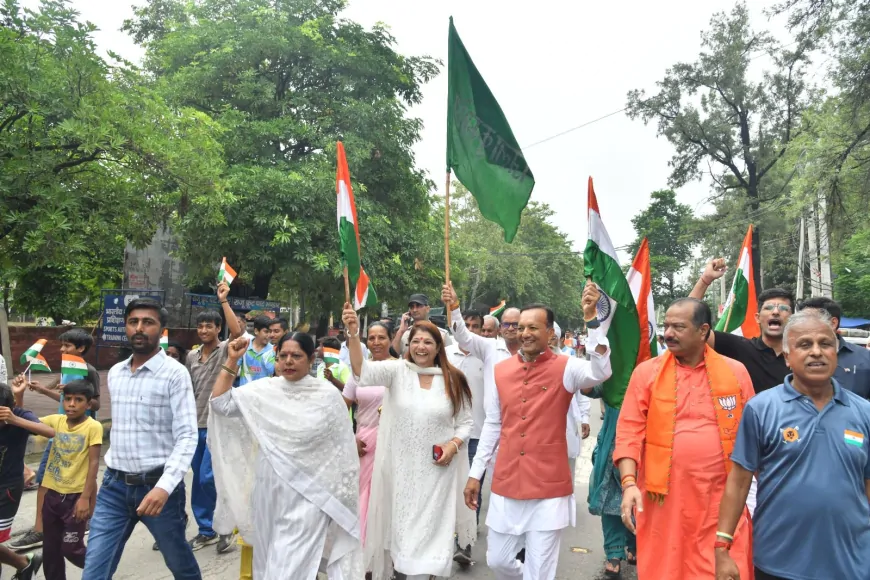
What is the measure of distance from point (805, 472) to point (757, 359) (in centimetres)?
165

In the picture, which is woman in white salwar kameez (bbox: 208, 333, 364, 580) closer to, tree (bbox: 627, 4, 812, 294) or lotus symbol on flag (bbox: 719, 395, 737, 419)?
lotus symbol on flag (bbox: 719, 395, 737, 419)

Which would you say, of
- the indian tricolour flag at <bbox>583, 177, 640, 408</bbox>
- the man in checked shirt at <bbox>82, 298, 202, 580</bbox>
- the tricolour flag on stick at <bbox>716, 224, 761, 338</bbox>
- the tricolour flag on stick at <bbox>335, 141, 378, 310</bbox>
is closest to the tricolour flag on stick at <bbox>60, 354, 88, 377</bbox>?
the man in checked shirt at <bbox>82, 298, 202, 580</bbox>

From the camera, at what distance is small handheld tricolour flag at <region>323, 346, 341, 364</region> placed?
6.16 m

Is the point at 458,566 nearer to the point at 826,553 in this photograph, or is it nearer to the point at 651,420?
the point at 651,420

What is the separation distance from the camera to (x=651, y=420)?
11.0 ft

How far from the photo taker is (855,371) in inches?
160

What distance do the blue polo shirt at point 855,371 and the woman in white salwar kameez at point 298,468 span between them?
9.86ft

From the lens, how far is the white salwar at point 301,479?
12.4ft

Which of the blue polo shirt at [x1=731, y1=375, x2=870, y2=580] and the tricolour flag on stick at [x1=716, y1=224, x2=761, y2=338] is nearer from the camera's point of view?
the blue polo shirt at [x1=731, y1=375, x2=870, y2=580]

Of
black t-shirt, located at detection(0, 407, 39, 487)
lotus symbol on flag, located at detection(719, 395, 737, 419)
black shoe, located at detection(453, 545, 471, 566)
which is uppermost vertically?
lotus symbol on flag, located at detection(719, 395, 737, 419)

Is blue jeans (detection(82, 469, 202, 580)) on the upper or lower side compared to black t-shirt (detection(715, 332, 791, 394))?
lower

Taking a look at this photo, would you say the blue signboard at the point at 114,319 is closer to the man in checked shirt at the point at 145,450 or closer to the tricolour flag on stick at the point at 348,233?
the tricolour flag on stick at the point at 348,233

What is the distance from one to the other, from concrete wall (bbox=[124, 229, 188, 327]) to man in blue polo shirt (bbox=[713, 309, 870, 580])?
18.2 metres

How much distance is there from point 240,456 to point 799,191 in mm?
14526
